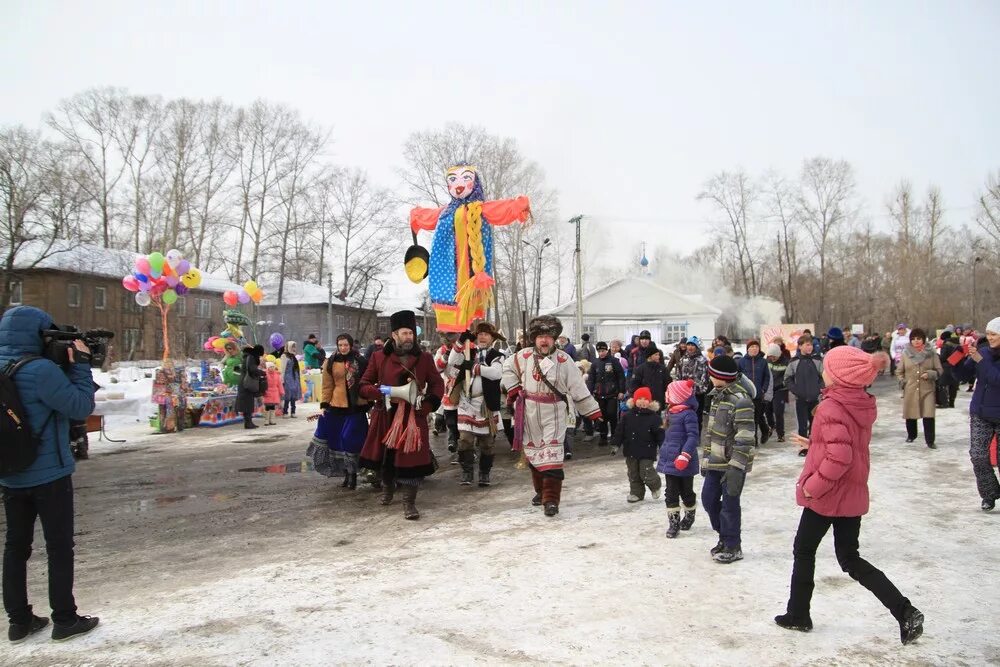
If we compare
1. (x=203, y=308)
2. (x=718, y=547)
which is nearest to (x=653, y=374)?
(x=718, y=547)

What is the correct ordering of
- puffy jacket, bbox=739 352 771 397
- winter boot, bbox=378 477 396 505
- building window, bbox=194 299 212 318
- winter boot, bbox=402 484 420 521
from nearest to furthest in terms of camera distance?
1. winter boot, bbox=402 484 420 521
2. winter boot, bbox=378 477 396 505
3. puffy jacket, bbox=739 352 771 397
4. building window, bbox=194 299 212 318

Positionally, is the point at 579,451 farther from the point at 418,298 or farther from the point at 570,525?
the point at 418,298

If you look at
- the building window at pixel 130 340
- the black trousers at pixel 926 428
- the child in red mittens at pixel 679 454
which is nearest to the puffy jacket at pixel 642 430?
the child in red mittens at pixel 679 454

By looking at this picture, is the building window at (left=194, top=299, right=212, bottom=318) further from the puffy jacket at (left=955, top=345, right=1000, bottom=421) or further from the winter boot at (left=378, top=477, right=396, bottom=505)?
the puffy jacket at (left=955, top=345, right=1000, bottom=421)

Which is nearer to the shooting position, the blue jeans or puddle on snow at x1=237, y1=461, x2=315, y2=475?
the blue jeans

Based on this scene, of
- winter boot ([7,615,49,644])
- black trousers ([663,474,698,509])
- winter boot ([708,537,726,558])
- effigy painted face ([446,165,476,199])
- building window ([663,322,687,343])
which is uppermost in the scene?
effigy painted face ([446,165,476,199])

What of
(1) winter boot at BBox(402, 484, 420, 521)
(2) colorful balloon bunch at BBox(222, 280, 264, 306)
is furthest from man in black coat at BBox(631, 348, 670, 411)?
(2) colorful balloon bunch at BBox(222, 280, 264, 306)

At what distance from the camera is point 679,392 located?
558cm

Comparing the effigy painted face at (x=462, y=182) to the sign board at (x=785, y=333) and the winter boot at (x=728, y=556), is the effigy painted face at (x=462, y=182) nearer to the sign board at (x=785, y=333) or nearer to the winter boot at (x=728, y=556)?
the winter boot at (x=728, y=556)

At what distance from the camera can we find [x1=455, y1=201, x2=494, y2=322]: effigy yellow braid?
9688mm

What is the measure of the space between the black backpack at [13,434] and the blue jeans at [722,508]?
14.5 ft

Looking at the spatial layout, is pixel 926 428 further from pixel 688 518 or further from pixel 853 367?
pixel 853 367

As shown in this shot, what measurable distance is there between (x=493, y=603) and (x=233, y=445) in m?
8.62

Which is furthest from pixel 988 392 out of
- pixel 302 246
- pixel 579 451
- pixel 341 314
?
pixel 341 314
